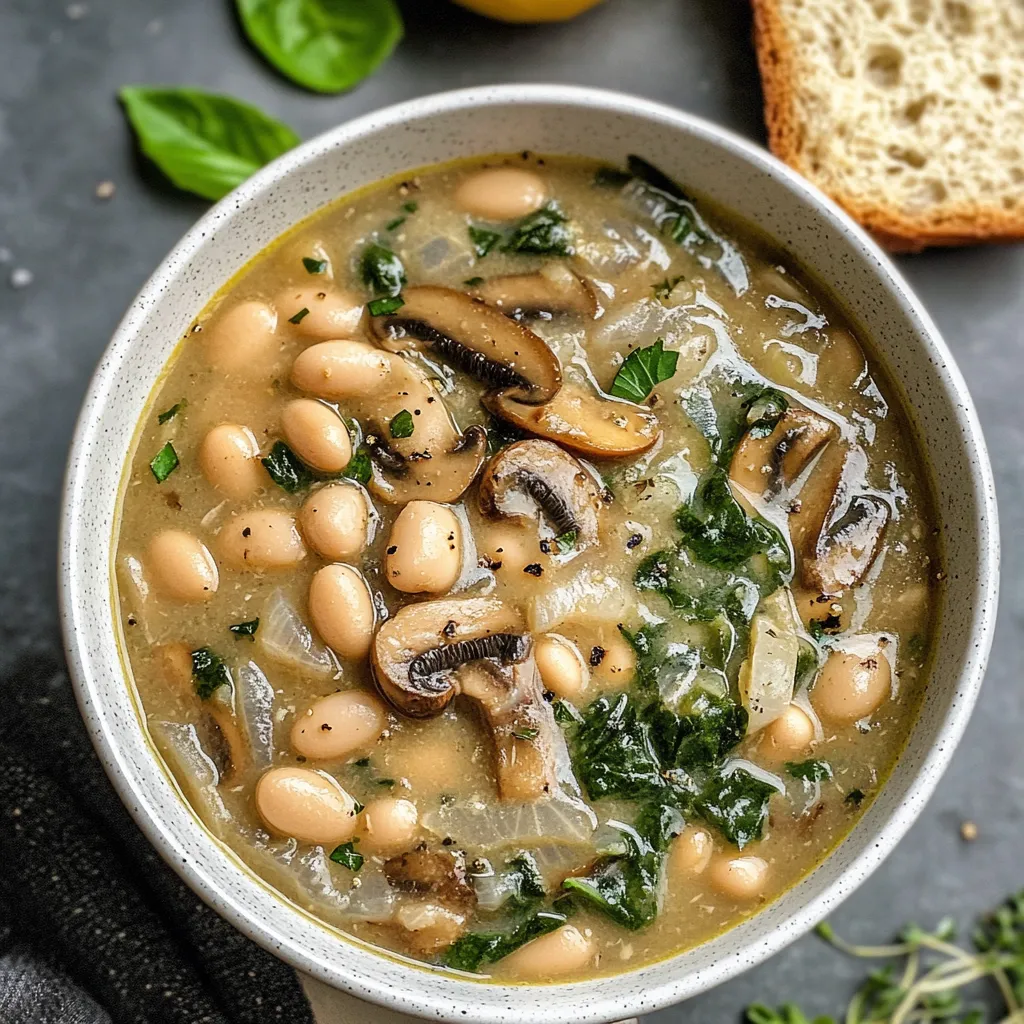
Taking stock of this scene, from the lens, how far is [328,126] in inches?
126

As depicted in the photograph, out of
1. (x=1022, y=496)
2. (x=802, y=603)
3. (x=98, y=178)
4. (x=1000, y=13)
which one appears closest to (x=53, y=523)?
(x=98, y=178)

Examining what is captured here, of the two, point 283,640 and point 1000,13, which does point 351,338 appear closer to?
point 283,640

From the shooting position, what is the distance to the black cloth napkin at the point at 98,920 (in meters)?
2.81

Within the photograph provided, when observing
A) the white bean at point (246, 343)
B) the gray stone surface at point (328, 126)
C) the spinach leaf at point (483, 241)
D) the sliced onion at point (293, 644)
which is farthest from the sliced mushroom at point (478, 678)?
the gray stone surface at point (328, 126)

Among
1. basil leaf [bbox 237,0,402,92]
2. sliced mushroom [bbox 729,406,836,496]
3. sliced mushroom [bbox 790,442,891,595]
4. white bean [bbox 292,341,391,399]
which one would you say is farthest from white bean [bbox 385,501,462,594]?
basil leaf [bbox 237,0,402,92]

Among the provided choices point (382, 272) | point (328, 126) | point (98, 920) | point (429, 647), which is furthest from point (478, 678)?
point (328, 126)

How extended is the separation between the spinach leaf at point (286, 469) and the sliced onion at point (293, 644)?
0.78 ft

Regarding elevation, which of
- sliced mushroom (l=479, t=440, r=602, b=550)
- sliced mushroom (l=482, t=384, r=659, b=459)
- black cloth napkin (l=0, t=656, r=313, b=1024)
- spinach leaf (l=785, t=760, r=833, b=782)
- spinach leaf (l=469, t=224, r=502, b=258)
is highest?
spinach leaf (l=469, t=224, r=502, b=258)

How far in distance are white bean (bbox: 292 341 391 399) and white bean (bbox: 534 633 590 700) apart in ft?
1.89

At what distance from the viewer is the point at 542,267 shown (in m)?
2.50

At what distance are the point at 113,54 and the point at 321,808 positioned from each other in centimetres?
208

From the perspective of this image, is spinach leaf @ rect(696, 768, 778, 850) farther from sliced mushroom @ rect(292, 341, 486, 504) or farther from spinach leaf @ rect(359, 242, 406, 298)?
spinach leaf @ rect(359, 242, 406, 298)

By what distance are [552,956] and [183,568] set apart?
3.22 feet

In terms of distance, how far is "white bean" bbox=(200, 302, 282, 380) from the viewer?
7.89 ft
